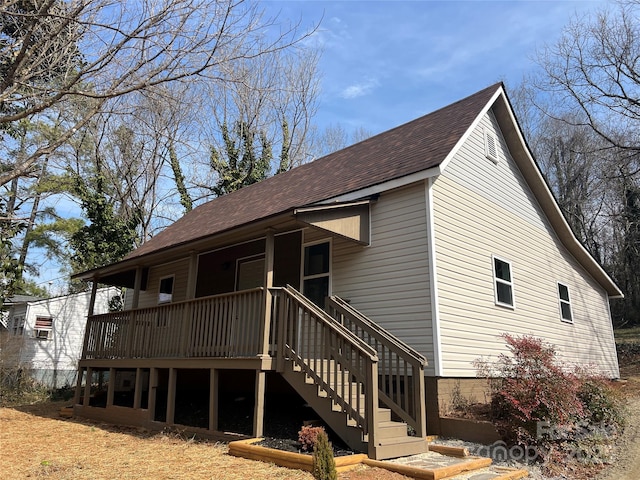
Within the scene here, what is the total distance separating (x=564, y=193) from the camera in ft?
96.3

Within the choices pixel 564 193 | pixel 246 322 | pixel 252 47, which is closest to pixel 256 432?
pixel 246 322

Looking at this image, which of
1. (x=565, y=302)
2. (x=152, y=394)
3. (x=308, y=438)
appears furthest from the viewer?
(x=565, y=302)

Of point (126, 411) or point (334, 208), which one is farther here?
point (126, 411)

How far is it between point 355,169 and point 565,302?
750 cm

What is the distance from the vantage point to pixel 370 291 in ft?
29.7

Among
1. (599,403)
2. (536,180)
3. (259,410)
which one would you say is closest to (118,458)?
(259,410)

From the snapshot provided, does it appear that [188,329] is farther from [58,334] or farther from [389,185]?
[58,334]

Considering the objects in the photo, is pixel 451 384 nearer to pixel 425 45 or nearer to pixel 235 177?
pixel 425 45

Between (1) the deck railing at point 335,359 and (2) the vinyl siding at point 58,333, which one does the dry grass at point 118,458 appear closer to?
(1) the deck railing at point 335,359

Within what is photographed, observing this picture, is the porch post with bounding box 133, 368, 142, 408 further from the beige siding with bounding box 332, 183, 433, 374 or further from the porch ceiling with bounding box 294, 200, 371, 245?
the porch ceiling with bounding box 294, 200, 371, 245

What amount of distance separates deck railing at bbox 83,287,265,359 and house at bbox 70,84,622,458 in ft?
0.12

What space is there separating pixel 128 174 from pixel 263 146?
781 centimetres

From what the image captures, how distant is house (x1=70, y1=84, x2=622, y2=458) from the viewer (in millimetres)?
7250

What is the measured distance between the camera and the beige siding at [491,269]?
8758 mm
